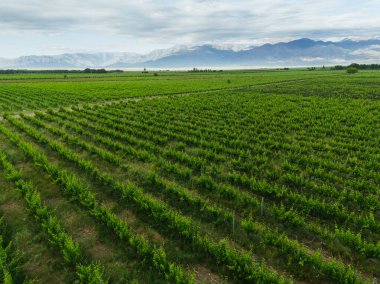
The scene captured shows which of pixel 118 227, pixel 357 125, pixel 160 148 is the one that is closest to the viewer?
pixel 118 227

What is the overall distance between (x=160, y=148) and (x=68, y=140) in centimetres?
604

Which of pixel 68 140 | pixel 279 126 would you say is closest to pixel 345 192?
pixel 279 126

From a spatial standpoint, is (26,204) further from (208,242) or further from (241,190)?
(241,190)

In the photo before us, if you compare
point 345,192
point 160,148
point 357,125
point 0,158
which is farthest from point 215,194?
point 357,125

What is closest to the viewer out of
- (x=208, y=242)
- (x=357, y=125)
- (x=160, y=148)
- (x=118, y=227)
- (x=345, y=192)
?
(x=208, y=242)

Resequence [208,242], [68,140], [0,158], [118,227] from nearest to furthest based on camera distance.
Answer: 1. [208,242]
2. [118,227]
3. [0,158]
4. [68,140]

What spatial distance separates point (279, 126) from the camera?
19828 millimetres

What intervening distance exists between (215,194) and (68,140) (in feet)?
35.0

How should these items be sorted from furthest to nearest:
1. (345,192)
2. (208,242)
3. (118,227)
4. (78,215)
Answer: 1. (345,192)
2. (78,215)
3. (118,227)
4. (208,242)

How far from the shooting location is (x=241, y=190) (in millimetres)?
10219

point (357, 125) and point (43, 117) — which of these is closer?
point (357, 125)

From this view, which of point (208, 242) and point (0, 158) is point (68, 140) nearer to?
point (0, 158)

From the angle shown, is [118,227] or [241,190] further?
[241,190]

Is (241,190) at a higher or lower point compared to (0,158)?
lower
